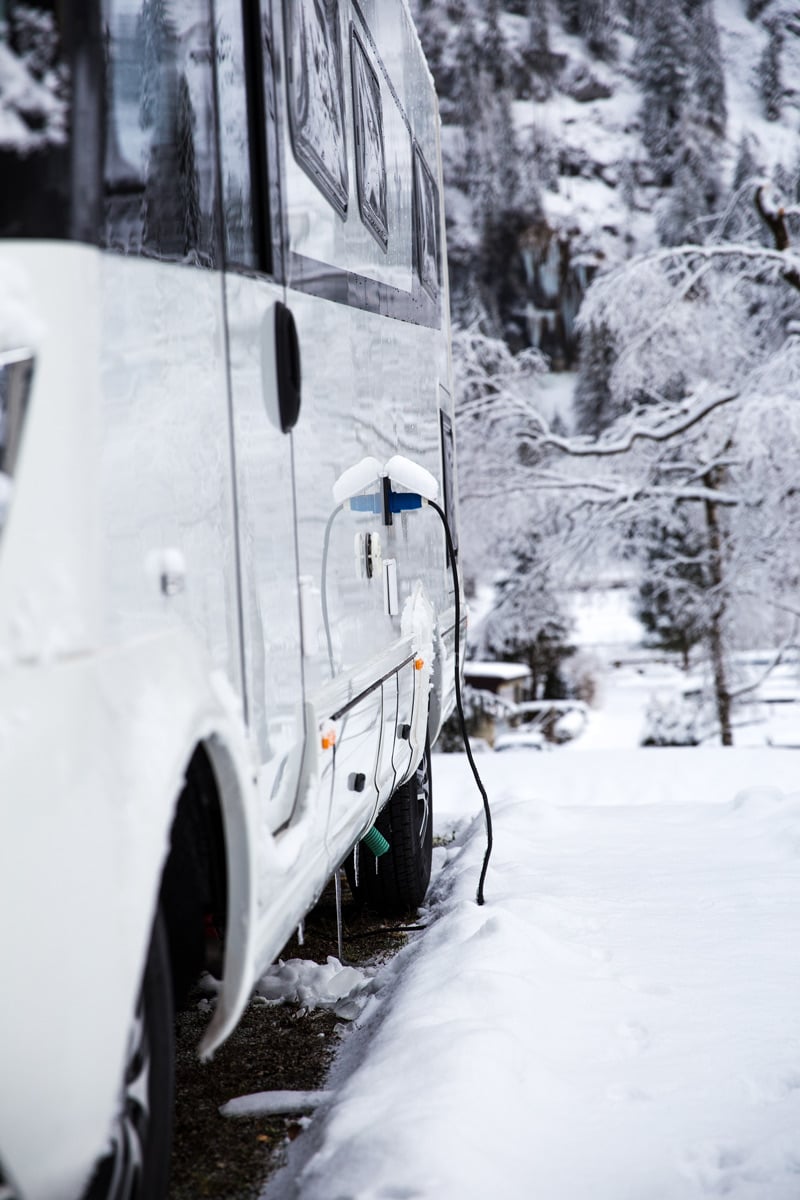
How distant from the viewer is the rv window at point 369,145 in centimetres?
328

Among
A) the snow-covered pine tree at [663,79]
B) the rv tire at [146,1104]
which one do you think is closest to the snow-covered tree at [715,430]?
the snow-covered pine tree at [663,79]

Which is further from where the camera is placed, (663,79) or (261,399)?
(663,79)

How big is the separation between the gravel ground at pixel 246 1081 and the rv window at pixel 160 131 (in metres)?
1.95

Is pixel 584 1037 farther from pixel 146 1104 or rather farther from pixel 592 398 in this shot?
pixel 592 398

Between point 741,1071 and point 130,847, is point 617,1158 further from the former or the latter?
point 130,847

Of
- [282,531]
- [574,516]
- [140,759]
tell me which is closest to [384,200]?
[282,531]

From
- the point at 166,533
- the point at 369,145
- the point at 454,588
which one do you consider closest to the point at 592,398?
the point at 454,588

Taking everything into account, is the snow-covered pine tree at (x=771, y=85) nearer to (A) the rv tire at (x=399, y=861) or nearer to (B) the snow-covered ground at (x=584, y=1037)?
(B) the snow-covered ground at (x=584, y=1037)

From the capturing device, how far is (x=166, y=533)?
1.81 m

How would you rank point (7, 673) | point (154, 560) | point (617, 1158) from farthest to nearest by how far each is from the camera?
point (617, 1158) < point (154, 560) < point (7, 673)

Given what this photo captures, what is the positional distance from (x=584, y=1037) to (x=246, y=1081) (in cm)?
95

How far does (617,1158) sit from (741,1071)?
1.83 ft

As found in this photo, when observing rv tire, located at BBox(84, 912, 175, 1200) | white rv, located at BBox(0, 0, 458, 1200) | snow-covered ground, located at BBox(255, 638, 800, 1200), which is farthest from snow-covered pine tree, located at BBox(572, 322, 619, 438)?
rv tire, located at BBox(84, 912, 175, 1200)

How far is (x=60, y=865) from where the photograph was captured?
1.33m
